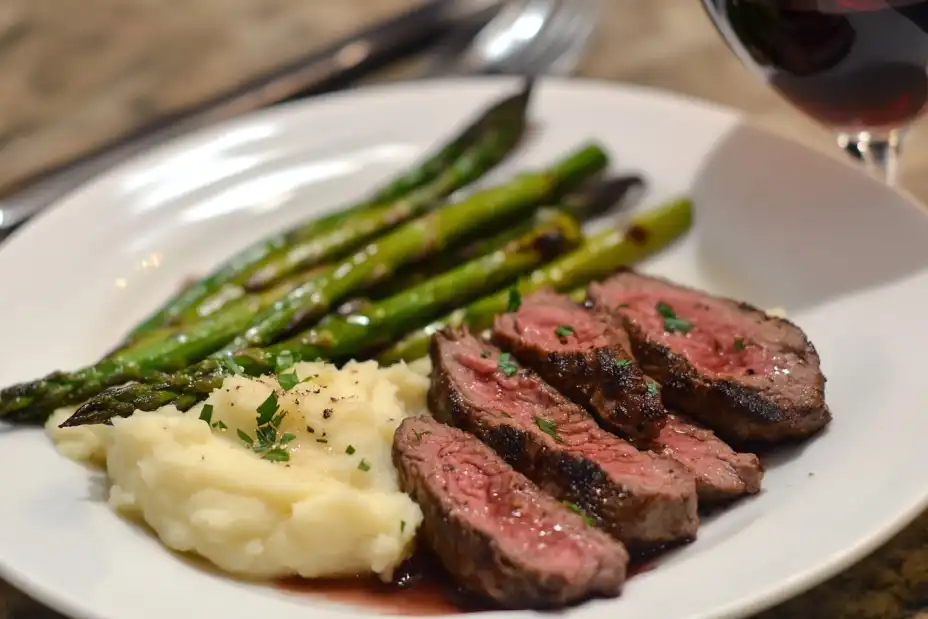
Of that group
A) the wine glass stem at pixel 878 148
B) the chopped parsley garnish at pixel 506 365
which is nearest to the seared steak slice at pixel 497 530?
the chopped parsley garnish at pixel 506 365

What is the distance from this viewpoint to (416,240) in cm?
435

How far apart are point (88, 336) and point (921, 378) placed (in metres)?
3.24

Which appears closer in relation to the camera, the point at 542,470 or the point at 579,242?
the point at 542,470

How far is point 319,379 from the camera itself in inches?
134

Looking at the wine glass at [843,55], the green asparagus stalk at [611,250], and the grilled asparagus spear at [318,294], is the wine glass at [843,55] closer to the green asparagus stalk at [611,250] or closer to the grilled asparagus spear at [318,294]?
the green asparagus stalk at [611,250]

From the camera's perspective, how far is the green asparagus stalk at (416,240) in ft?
12.9

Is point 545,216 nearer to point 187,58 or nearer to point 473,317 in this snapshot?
point 473,317

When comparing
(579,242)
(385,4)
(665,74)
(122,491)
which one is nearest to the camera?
(122,491)

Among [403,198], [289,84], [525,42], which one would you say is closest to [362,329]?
[403,198]

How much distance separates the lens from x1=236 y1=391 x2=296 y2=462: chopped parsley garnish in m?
3.17

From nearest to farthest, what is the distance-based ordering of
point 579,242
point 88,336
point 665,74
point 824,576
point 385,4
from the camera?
point 824,576 < point 88,336 < point 579,242 < point 665,74 < point 385,4

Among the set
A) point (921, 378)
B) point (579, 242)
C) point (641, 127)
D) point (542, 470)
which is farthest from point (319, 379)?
point (641, 127)

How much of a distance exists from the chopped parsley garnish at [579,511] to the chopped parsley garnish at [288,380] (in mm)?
1065

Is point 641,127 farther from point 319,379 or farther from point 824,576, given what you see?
point 824,576
